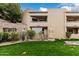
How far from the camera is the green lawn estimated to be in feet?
24.7

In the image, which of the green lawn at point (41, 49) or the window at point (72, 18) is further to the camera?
the window at point (72, 18)

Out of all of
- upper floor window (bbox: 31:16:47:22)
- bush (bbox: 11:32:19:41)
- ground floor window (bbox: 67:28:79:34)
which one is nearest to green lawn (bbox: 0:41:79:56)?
bush (bbox: 11:32:19:41)

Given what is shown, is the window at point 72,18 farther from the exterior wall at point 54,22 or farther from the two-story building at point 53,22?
the exterior wall at point 54,22

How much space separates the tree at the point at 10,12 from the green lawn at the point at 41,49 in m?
0.64

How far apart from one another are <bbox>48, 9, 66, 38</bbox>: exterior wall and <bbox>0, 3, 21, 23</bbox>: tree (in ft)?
2.48

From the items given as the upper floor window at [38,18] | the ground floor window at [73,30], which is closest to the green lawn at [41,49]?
the ground floor window at [73,30]

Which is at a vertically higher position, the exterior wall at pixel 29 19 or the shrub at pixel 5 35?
the exterior wall at pixel 29 19

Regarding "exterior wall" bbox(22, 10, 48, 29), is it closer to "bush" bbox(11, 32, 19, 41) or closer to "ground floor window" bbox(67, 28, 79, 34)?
"bush" bbox(11, 32, 19, 41)

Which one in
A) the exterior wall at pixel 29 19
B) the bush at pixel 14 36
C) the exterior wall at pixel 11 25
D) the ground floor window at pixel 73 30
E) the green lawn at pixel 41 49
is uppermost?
the exterior wall at pixel 29 19

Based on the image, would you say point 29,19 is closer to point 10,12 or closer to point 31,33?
point 31,33

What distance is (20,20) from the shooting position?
777 cm

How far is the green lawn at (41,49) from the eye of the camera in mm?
7527

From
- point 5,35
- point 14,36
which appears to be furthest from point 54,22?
point 5,35

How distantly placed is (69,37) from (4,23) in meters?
1.56
